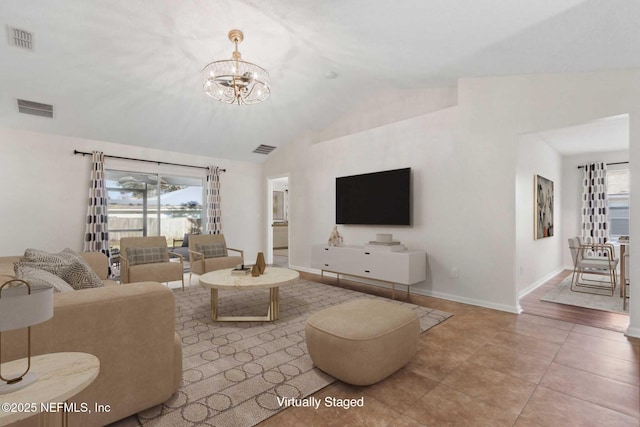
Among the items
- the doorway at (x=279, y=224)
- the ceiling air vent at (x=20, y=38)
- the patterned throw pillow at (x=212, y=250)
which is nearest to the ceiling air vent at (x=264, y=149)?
the doorway at (x=279, y=224)

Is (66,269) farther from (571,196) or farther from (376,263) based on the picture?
(571,196)

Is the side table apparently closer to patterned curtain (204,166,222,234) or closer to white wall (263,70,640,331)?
white wall (263,70,640,331)

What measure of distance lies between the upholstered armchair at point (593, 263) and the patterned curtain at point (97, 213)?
7.37m

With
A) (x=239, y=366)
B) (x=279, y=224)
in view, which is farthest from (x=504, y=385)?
(x=279, y=224)

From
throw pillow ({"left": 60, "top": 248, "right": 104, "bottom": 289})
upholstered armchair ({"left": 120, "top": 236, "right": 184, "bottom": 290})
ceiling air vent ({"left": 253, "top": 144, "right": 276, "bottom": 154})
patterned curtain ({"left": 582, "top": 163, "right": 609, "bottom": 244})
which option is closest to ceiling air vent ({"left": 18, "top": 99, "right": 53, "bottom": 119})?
upholstered armchair ({"left": 120, "top": 236, "right": 184, "bottom": 290})

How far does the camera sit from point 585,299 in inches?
157

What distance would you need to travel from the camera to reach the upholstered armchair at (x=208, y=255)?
187 inches

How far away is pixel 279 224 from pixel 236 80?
23.2ft

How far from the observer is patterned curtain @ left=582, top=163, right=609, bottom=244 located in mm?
5766

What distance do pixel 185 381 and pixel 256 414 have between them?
634 mm

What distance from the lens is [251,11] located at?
2.92m

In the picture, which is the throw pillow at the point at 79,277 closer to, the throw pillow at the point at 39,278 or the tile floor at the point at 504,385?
the throw pillow at the point at 39,278

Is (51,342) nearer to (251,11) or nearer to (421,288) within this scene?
(251,11)

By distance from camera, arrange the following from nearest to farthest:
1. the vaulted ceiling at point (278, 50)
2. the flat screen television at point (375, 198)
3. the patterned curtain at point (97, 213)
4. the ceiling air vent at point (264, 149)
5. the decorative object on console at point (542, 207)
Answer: the vaulted ceiling at point (278, 50)
the flat screen television at point (375, 198)
the decorative object on console at point (542, 207)
the patterned curtain at point (97, 213)
the ceiling air vent at point (264, 149)
